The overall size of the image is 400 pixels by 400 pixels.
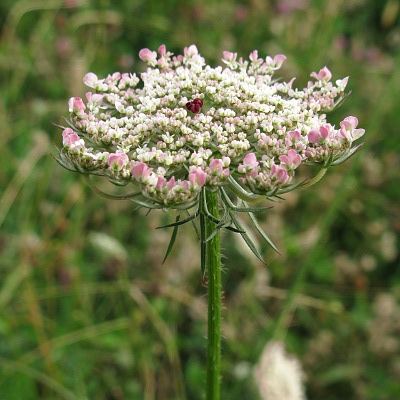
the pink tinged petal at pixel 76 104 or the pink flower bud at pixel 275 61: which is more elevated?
the pink flower bud at pixel 275 61

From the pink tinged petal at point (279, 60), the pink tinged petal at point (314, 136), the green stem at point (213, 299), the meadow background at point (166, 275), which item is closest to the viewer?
the pink tinged petal at point (314, 136)

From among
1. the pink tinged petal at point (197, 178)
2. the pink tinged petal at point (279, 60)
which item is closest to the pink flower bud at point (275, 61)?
the pink tinged petal at point (279, 60)

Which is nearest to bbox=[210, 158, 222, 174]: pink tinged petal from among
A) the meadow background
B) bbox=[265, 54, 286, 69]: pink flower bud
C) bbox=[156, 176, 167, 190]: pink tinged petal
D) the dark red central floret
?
bbox=[156, 176, 167, 190]: pink tinged petal

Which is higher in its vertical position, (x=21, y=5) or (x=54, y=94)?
(x=21, y=5)

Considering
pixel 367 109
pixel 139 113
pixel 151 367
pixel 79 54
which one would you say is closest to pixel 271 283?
pixel 151 367

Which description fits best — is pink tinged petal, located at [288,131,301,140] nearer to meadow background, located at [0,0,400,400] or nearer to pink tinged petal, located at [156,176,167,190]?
pink tinged petal, located at [156,176,167,190]

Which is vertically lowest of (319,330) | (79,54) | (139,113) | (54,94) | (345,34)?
(139,113)

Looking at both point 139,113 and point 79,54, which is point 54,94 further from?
point 139,113

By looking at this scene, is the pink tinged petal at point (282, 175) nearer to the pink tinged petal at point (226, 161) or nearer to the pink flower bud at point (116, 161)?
the pink tinged petal at point (226, 161)
